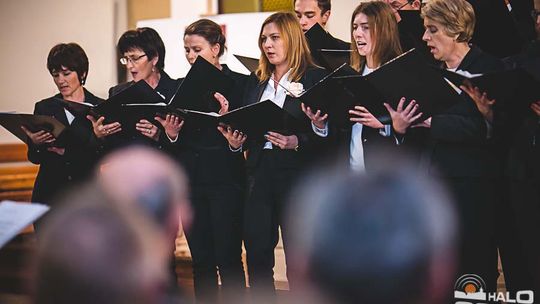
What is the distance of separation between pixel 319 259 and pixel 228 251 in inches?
50.8

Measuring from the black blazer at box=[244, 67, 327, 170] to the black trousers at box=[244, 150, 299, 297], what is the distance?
1.1 inches

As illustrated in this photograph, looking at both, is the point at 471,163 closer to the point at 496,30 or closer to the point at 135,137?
the point at 496,30

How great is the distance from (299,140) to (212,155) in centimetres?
47

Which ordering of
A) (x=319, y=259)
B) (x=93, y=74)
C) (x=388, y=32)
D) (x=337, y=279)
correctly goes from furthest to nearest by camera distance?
(x=93, y=74) → (x=388, y=32) → (x=319, y=259) → (x=337, y=279)

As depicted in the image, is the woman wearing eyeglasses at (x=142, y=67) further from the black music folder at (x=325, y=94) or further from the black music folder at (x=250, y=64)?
the black music folder at (x=325, y=94)

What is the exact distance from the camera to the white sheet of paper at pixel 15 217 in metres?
1.62

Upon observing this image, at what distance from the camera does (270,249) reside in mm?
3529

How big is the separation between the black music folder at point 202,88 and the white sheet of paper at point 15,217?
1.73 meters

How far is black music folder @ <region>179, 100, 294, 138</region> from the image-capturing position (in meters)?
3.25

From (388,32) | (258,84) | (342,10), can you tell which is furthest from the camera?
(342,10)

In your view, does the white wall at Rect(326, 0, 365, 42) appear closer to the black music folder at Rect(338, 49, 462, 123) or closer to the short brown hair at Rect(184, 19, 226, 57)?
the short brown hair at Rect(184, 19, 226, 57)

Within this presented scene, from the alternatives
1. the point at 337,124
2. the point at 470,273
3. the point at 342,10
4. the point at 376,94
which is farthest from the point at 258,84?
the point at 342,10

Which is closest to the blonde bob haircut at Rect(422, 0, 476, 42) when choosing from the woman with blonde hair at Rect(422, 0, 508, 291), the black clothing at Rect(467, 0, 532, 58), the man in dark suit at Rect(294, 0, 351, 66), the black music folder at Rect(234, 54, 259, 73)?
the woman with blonde hair at Rect(422, 0, 508, 291)

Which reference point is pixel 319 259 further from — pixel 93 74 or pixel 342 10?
pixel 93 74
